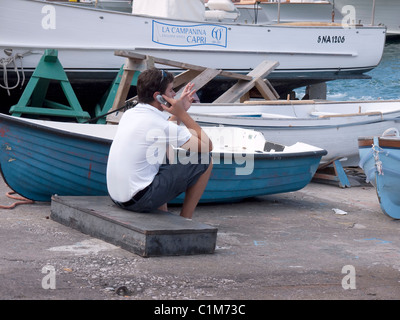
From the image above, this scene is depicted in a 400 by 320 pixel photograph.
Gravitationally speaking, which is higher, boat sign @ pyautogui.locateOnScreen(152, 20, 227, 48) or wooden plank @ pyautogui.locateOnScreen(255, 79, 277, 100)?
boat sign @ pyautogui.locateOnScreen(152, 20, 227, 48)

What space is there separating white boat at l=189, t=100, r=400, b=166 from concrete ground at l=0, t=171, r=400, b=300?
85.3 inches

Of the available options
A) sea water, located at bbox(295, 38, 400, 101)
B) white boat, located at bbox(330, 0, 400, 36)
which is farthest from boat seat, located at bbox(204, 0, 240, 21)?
white boat, located at bbox(330, 0, 400, 36)

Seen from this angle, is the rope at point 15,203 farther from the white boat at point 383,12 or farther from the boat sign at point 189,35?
the white boat at point 383,12

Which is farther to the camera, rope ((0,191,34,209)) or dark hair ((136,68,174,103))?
rope ((0,191,34,209))

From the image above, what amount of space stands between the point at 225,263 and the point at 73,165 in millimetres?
2330

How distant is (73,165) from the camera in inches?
266

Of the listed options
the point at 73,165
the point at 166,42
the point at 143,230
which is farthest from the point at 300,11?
the point at 143,230

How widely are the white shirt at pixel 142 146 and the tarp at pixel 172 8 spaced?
25.9 ft

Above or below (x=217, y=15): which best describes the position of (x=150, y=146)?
below

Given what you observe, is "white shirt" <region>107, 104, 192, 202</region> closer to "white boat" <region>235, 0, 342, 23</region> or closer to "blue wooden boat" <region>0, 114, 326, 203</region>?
"blue wooden boat" <region>0, 114, 326, 203</region>

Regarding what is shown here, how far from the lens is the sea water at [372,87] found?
24375 mm

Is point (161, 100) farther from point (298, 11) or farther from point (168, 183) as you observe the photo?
point (298, 11)

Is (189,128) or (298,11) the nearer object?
(189,128)

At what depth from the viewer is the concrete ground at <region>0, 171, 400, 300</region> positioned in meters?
4.29
